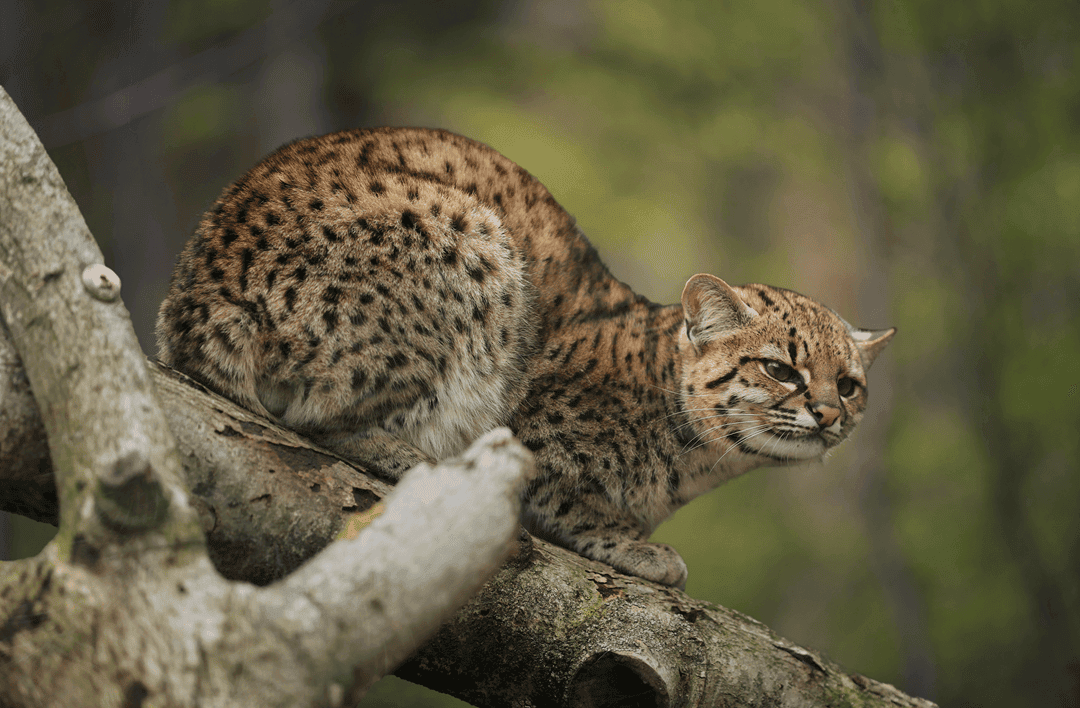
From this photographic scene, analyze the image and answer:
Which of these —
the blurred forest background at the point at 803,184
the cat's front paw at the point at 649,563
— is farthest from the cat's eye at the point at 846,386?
the blurred forest background at the point at 803,184

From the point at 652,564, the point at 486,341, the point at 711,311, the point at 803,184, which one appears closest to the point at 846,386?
the point at 711,311

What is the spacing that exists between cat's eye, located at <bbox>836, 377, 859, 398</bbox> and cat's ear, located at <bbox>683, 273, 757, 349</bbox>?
1.61 ft

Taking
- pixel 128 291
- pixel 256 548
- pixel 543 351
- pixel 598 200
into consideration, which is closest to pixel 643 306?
pixel 543 351

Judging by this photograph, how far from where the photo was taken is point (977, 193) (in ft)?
26.4

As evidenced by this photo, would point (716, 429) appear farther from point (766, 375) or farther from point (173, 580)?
point (173, 580)

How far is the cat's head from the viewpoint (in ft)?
11.3

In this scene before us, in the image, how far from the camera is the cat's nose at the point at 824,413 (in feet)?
11.0

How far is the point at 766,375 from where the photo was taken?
3510 millimetres

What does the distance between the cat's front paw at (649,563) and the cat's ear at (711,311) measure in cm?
95

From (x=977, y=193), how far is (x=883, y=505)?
3304 mm

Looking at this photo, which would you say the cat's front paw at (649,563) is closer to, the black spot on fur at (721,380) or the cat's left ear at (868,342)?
the black spot on fur at (721,380)

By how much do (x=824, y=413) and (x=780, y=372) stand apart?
278 mm

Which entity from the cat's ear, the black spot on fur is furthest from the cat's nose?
the cat's ear

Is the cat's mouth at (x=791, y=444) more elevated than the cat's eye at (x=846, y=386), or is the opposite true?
the cat's eye at (x=846, y=386)
